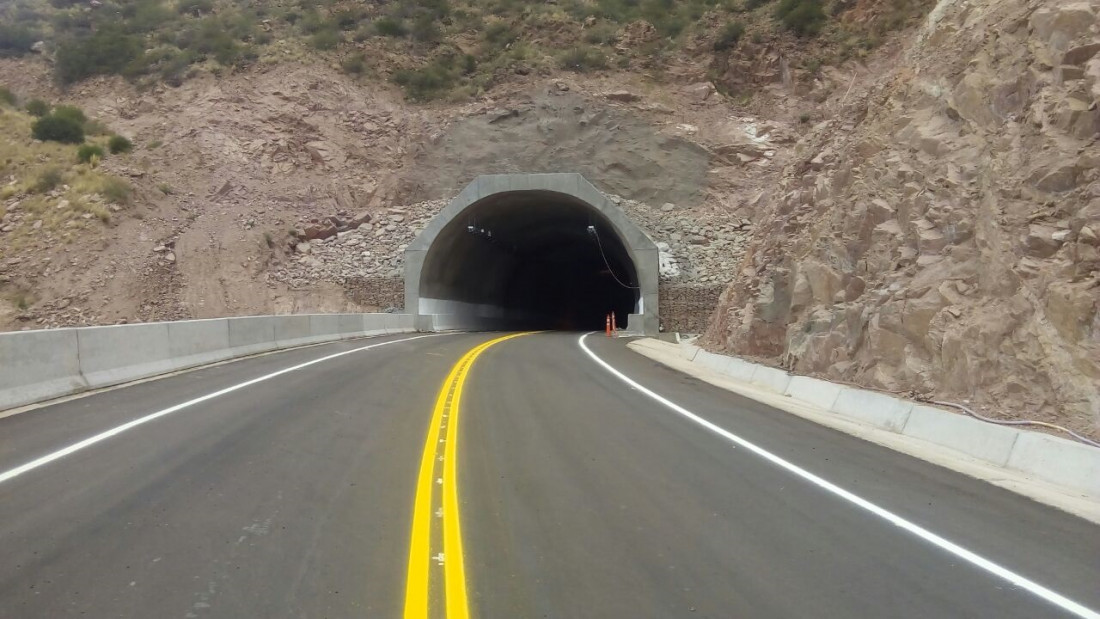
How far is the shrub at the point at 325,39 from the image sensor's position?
172 ft

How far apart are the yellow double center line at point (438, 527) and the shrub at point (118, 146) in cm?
3875

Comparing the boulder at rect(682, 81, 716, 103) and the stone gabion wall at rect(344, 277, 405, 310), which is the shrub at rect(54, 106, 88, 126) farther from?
the boulder at rect(682, 81, 716, 103)

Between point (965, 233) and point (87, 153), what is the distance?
41347 mm

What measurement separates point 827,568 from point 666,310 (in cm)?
3098

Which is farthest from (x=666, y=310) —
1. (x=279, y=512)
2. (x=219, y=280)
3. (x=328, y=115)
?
(x=279, y=512)

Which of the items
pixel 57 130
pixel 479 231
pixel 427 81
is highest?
pixel 427 81

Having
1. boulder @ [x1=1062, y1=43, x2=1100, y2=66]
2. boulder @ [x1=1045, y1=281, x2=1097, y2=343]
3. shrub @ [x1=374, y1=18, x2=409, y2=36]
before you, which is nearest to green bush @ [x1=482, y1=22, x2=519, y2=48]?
shrub @ [x1=374, y1=18, x2=409, y2=36]

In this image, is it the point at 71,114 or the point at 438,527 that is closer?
the point at 438,527

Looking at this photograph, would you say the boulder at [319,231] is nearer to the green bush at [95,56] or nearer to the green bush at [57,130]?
the green bush at [57,130]

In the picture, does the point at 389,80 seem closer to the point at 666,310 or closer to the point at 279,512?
the point at 666,310

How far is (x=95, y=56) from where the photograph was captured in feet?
168

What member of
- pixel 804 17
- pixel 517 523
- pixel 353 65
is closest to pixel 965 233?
pixel 517 523

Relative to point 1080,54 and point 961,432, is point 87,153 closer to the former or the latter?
point 1080,54

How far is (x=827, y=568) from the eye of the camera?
17.3 feet
